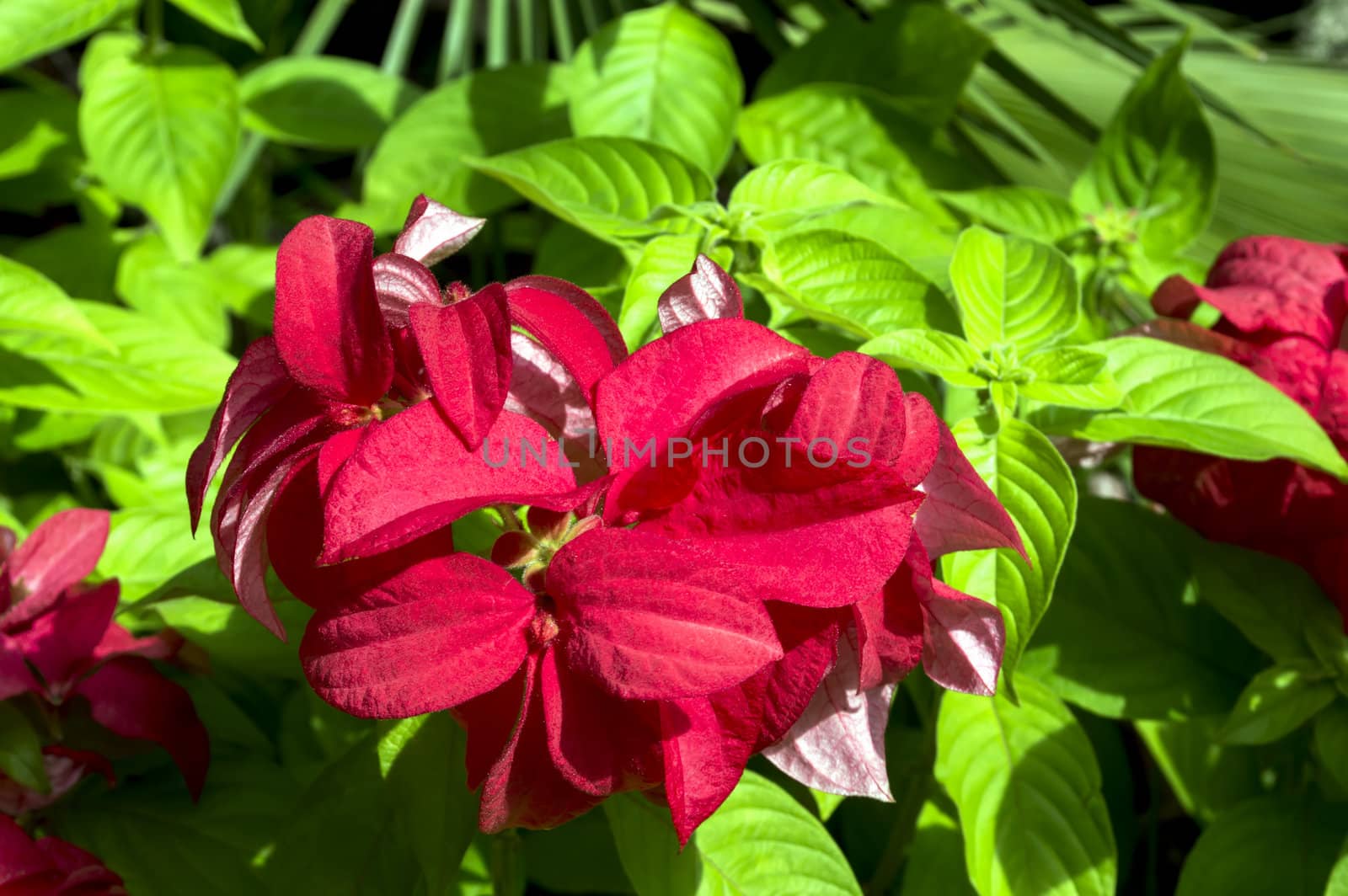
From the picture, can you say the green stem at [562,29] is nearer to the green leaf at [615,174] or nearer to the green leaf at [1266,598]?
the green leaf at [615,174]

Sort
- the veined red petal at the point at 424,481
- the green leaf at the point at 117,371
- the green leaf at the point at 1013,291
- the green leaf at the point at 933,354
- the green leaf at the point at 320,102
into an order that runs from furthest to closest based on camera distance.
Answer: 1. the green leaf at the point at 320,102
2. the green leaf at the point at 117,371
3. the green leaf at the point at 1013,291
4. the green leaf at the point at 933,354
5. the veined red petal at the point at 424,481

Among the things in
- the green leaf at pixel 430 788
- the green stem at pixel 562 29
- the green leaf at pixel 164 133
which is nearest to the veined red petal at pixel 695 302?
the green leaf at pixel 430 788

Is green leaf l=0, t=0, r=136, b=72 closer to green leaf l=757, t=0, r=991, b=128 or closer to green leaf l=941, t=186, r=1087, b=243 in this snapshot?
green leaf l=757, t=0, r=991, b=128

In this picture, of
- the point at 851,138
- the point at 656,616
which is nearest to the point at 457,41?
the point at 851,138

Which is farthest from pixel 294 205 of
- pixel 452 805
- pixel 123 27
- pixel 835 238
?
pixel 452 805

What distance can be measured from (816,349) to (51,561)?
519 mm

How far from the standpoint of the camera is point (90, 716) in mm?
731

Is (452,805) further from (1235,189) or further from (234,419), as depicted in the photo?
(1235,189)

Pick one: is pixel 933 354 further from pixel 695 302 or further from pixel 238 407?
pixel 238 407

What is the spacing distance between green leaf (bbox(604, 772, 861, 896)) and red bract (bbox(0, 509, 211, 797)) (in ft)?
1.00

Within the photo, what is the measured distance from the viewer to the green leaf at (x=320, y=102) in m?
1.24

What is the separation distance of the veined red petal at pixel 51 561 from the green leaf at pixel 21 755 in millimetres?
69

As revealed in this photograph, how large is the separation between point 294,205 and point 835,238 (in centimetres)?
129

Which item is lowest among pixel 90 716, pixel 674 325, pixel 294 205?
pixel 294 205
